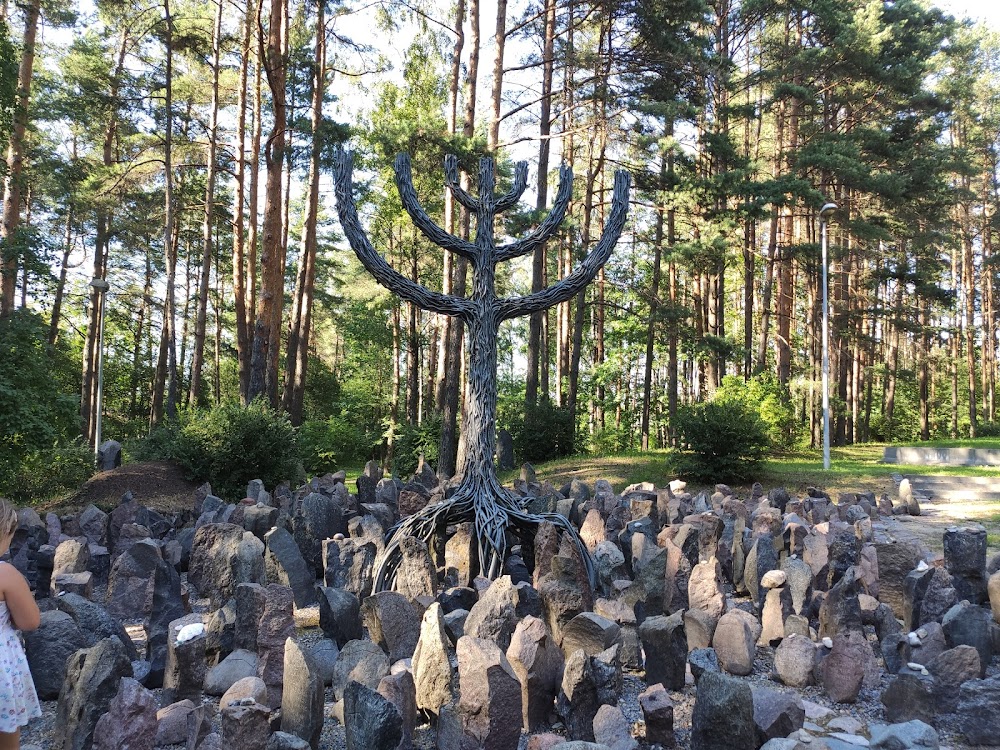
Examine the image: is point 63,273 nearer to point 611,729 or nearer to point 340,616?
point 340,616

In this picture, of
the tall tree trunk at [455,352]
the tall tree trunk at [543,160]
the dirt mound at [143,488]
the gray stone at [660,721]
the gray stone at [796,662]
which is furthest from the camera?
the tall tree trunk at [543,160]

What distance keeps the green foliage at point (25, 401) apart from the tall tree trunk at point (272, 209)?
3565mm

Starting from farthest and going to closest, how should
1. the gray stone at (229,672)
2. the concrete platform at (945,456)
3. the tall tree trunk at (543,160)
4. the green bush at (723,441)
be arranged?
the concrete platform at (945,456) < the tall tree trunk at (543,160) < the green bush at (723,441) < the gray stone at (229,672)

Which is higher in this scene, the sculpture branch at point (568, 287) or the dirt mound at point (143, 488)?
the sculpture branch at point (568, 287)

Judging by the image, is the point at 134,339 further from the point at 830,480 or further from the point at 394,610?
the point at 394,610

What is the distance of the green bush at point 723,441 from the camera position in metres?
13.9

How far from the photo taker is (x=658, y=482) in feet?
48.0

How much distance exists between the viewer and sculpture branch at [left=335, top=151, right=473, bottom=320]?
5.11 meters

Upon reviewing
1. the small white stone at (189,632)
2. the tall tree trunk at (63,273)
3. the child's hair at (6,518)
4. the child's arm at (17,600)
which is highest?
the tall tree trunk at (63,273)

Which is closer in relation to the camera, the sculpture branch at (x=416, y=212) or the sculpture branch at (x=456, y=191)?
the sculpture branch at (x=416, y=212)

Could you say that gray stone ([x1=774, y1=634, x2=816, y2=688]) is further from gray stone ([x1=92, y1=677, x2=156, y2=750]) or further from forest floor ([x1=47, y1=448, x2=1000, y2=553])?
forest floor ([x1=47, y1=448, x2=1000, y2=553])

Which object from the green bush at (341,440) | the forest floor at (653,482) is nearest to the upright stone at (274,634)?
the forest floor at (653,482)

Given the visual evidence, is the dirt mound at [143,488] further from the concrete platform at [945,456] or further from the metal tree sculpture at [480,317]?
the concrete platform at [945,456]

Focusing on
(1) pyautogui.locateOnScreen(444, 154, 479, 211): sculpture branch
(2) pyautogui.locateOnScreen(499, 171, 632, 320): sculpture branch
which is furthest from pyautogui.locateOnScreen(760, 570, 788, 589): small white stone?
(1) pyautogui.locateOnScreen(444, 154, 479, 211): sculpture branch
